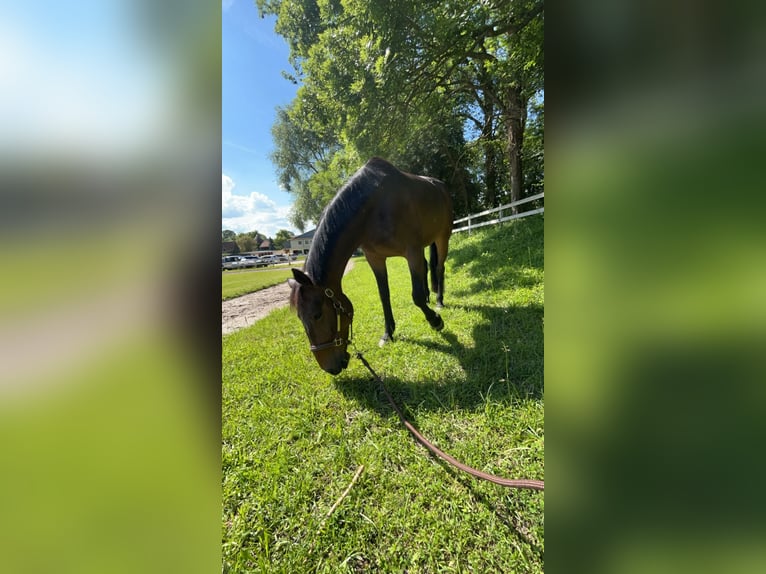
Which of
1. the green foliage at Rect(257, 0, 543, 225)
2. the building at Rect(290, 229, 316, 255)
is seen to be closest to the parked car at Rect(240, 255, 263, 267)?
the building at Rect(290, 229, 316, 255)

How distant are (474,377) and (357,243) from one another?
174 cm

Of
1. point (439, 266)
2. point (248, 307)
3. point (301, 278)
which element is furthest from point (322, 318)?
point (248, 307)

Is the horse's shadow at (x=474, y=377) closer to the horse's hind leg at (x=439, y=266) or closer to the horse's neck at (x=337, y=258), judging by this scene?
the horse's neck at (x=337, y=258)

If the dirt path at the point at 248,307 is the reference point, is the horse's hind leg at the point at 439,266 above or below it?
above

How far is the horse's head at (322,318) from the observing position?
7.70ft

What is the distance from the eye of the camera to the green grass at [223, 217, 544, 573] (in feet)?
4.04

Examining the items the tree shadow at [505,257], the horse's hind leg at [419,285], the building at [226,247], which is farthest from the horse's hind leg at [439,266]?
the building at [226,247]

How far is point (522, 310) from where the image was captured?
3736 millimetres

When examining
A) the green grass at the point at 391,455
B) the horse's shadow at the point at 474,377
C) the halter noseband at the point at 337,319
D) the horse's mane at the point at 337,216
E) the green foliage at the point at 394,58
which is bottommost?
the green grass at the point at 391,455

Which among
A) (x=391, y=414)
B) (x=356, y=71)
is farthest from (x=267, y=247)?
(x=391, y=414)

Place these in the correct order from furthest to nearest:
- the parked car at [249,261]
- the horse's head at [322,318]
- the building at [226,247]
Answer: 1. the parked car at [249,261]
2. the horse's head at [322,318]
3. the building at [226,247]
